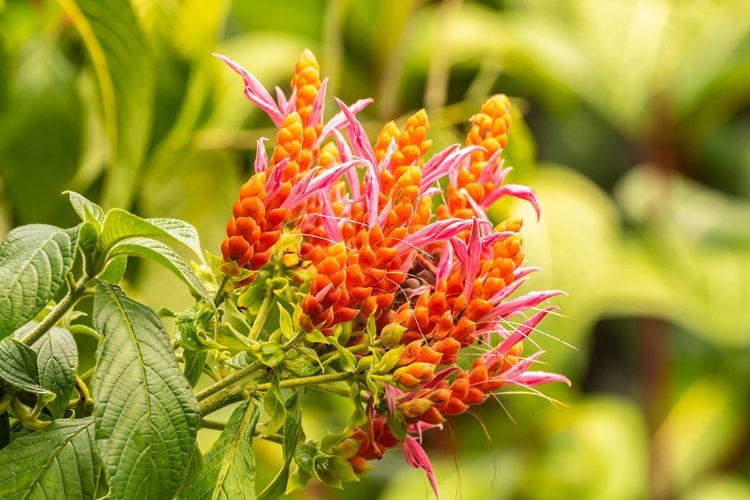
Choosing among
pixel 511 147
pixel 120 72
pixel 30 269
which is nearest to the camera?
pixel 30 269

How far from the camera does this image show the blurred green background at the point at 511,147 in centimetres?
64

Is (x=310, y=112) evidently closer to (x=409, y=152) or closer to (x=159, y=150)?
(x=409, y=152)

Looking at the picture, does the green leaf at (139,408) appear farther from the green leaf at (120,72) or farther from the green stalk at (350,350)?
the green leaf at (120,72)

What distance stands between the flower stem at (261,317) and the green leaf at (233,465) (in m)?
0.02

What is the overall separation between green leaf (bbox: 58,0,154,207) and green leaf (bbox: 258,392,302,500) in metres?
0.36

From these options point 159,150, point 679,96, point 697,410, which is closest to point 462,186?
point 159,150

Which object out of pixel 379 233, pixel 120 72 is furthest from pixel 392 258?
pixel 120 72

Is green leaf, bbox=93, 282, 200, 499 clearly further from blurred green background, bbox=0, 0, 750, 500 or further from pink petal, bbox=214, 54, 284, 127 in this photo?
blurred green background, bbox=0, 0, 750, 500

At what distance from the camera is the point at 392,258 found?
7.7 inches

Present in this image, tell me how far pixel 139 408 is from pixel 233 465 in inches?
1.2

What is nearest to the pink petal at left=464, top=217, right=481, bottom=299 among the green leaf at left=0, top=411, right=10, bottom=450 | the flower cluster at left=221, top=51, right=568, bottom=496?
the flower cluster at left=221, top=51, right=568, bottom=496

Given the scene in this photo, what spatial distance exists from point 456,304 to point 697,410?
116 cm

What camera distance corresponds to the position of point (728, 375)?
1305mm

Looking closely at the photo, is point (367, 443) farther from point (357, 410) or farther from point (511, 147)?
point (511, 147)
